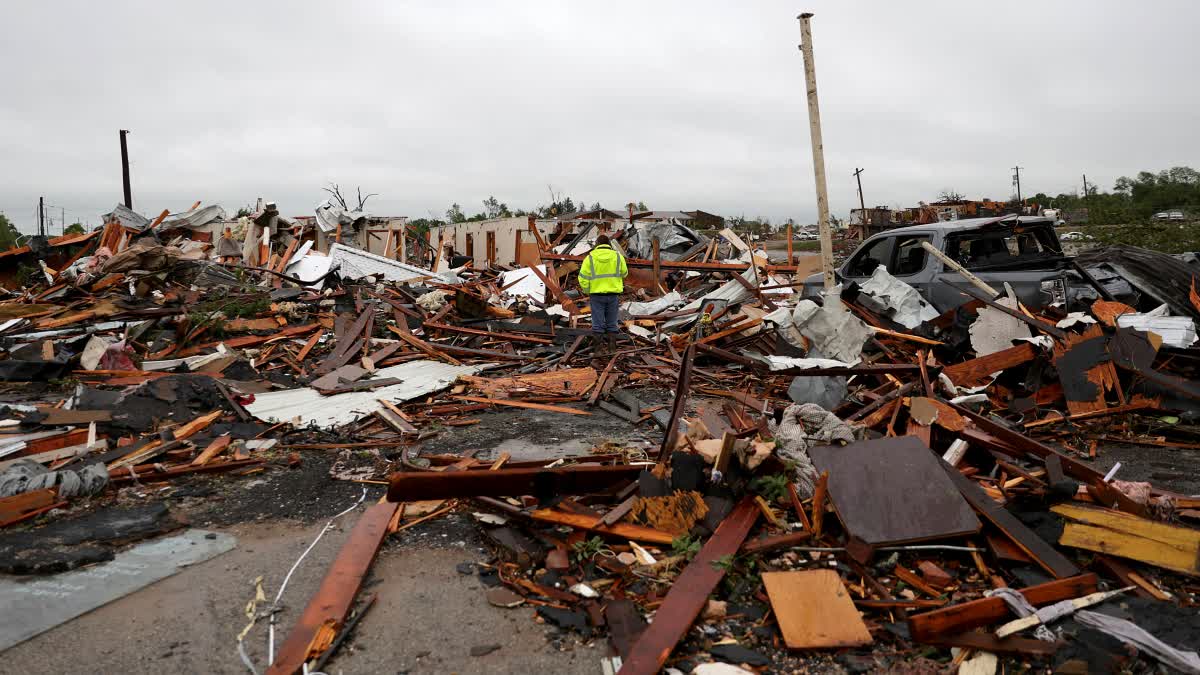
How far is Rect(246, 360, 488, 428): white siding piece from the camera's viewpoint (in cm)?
637

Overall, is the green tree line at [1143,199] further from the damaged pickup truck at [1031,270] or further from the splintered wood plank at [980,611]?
the splintered wood plank at [980,611]

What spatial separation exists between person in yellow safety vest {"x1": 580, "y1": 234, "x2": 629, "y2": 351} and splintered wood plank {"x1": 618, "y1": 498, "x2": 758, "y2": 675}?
18.0ft

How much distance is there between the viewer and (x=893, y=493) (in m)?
3.54

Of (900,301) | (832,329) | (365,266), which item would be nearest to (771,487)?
(832,329)

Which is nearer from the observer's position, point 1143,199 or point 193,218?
point 193,218

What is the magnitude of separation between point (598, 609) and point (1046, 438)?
4.40m

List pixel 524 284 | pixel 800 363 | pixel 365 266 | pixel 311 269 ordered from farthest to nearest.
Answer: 1. pixel 365 266
2. pixel 311 269
3. pixel 524 284
4. pixel 800 363

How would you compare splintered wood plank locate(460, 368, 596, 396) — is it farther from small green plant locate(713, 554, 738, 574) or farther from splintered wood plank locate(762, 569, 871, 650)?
splintered wood plank locate(762, 569, 871, 650)

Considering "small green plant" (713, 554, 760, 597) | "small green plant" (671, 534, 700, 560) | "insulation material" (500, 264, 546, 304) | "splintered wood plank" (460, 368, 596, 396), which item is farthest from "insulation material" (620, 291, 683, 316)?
"small green plant" (713, 554, 760, 597)

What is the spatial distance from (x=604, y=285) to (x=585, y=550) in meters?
5.73

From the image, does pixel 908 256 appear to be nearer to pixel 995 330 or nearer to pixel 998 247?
pixel 998 247

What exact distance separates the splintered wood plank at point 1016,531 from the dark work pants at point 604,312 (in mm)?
5773

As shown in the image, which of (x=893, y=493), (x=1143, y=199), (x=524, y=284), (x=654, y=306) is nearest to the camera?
(x=893, y=493)

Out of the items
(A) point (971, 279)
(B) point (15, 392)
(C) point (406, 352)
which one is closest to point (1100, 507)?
(A) point (971, 279)
